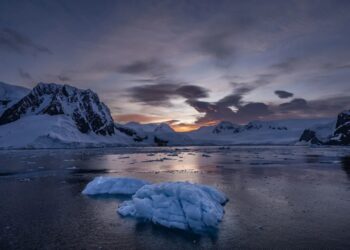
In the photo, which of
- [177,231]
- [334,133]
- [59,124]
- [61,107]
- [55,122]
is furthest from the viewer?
[61,107]

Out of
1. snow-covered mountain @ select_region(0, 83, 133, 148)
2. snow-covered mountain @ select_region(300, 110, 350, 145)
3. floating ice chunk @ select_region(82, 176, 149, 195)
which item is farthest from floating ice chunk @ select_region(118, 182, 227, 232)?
snow-covered mountain @ select_region(300, 110, 350, 145)

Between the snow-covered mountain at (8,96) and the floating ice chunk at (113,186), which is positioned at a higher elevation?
the snow-covered mountain at (8,96)

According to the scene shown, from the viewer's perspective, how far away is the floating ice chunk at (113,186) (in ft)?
67.5

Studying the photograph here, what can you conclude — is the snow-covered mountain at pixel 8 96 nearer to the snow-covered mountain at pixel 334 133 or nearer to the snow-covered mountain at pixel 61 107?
the snow-covered mountain at pixel 61 107

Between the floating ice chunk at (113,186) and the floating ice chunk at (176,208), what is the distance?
4.66 m

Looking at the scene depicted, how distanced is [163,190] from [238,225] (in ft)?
13.0

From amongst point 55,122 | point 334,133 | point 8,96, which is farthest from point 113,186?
point 8,96

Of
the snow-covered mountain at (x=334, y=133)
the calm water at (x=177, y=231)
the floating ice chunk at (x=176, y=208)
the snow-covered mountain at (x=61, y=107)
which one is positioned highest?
the snow-covered mountain at (x=61, y=107)

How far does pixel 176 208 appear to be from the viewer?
1379 cm

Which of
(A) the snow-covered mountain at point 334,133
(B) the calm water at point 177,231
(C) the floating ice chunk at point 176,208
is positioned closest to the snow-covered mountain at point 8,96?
(A) the snow-covered mountain at point 334,133

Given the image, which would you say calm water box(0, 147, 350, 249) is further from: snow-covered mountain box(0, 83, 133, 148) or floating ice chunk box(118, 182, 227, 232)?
snow-covered mountain box(0, 83, 133, 148)

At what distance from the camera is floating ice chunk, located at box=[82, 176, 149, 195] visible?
67.5 ft

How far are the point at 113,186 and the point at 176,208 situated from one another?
827 centimetres

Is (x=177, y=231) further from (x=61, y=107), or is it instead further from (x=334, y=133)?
(x=334, y=133)
